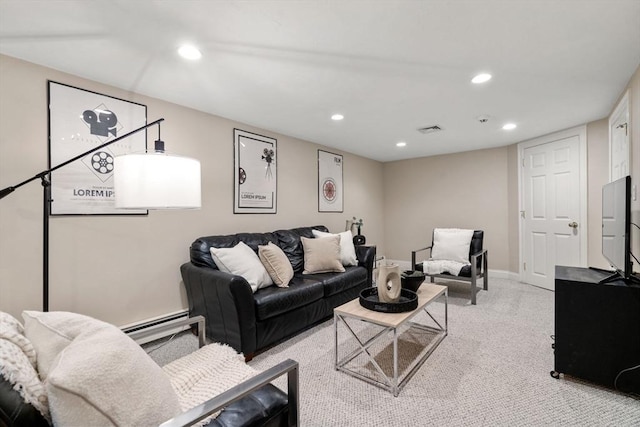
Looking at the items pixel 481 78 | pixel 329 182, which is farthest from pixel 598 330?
pixel 329 182

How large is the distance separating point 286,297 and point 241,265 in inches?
18.8

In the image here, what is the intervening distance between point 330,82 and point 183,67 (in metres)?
1.13

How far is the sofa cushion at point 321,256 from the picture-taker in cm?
325

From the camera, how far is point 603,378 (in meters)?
1.85

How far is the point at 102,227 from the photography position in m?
2.38

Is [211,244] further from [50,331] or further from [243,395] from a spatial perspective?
[243,395]

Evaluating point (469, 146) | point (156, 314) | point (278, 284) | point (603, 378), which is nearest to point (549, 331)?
point (603, 378)

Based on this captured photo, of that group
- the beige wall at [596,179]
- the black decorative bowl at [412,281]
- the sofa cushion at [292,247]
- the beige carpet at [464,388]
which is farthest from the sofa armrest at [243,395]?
the beige wall at [596,179]

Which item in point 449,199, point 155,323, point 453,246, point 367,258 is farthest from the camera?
point 449,199

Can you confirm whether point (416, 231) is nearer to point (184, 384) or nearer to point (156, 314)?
point (156, 314)

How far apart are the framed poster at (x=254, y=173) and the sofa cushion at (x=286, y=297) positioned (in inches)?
44.9

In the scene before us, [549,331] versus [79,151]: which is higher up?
[79,151]

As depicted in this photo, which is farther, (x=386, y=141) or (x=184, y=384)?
(x=386, y=141)

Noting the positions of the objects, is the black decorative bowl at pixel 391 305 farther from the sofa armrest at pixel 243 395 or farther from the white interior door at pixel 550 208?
the white interior door at pixel 550 208
